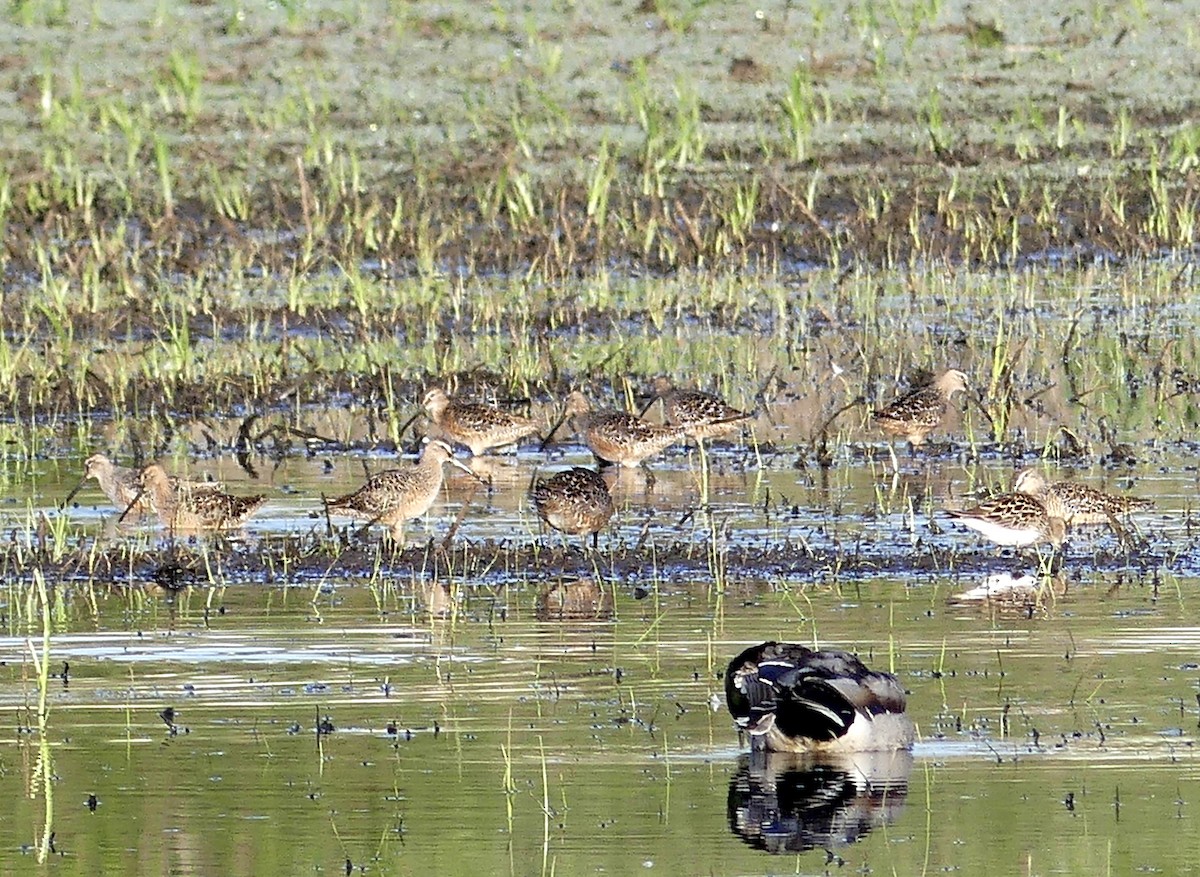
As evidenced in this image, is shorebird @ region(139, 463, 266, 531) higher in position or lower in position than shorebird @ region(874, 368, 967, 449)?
higher

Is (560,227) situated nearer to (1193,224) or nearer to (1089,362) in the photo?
(1193,224)

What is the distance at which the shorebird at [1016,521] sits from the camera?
11.3m

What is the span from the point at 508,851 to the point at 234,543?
17.1 feet

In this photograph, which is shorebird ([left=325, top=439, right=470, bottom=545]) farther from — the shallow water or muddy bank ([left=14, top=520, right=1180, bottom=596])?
the shallow water

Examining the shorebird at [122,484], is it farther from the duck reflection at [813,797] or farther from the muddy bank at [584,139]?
the muddy bank at [584,139]

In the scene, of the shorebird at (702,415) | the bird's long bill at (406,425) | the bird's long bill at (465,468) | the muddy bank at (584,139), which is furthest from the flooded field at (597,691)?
the muddy bank at (584,139)

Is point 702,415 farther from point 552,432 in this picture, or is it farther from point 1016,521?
point 1016,521

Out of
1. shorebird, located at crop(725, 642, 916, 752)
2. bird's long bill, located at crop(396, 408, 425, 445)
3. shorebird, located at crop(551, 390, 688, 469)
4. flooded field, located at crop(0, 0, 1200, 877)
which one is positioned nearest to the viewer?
flooded field, located at crop(0, 0, 1200, 877)

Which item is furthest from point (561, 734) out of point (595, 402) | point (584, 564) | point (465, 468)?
point (595, 402)

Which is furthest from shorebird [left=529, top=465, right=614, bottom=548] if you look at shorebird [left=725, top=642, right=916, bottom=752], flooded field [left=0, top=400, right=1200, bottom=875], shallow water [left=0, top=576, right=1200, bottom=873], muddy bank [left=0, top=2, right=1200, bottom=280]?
muddy bank [left=0, top=2, right=1200, bottom=280]

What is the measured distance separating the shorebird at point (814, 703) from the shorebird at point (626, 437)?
627cm

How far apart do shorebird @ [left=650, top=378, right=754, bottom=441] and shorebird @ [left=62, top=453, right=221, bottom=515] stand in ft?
8.16

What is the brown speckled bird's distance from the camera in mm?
14188

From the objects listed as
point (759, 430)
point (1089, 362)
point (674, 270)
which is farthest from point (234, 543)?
point (674, 270)
